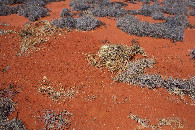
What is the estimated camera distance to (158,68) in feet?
20.1

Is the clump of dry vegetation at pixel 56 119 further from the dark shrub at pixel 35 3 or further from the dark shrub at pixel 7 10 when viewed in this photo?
the dark shrub at pixel 35 3

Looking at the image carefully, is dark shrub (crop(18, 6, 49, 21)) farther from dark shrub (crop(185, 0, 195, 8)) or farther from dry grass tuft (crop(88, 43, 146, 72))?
dark shrub (crop(185, 0, 195, 8))

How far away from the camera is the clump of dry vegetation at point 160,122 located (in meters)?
4.45

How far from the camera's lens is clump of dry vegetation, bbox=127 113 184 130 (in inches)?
175

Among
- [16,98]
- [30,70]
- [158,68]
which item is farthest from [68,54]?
[158,68]

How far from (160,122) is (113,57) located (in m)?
2.58

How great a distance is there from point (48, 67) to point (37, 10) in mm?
4634

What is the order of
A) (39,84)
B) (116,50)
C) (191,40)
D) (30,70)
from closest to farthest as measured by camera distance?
(39,84)
(30,70)
(116,50)
(191,40)

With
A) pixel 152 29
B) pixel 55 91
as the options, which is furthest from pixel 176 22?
pixel 55 91

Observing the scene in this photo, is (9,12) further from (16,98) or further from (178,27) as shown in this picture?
(178,27)

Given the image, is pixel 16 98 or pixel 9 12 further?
pixel 9 12

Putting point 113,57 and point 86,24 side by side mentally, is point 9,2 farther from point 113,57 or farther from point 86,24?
point 113,57

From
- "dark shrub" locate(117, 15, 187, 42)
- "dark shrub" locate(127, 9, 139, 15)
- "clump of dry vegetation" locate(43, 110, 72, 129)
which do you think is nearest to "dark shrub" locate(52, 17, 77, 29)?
"dark shrub" locate(117, 15, 187, 42)

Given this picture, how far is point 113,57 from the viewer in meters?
6.08
